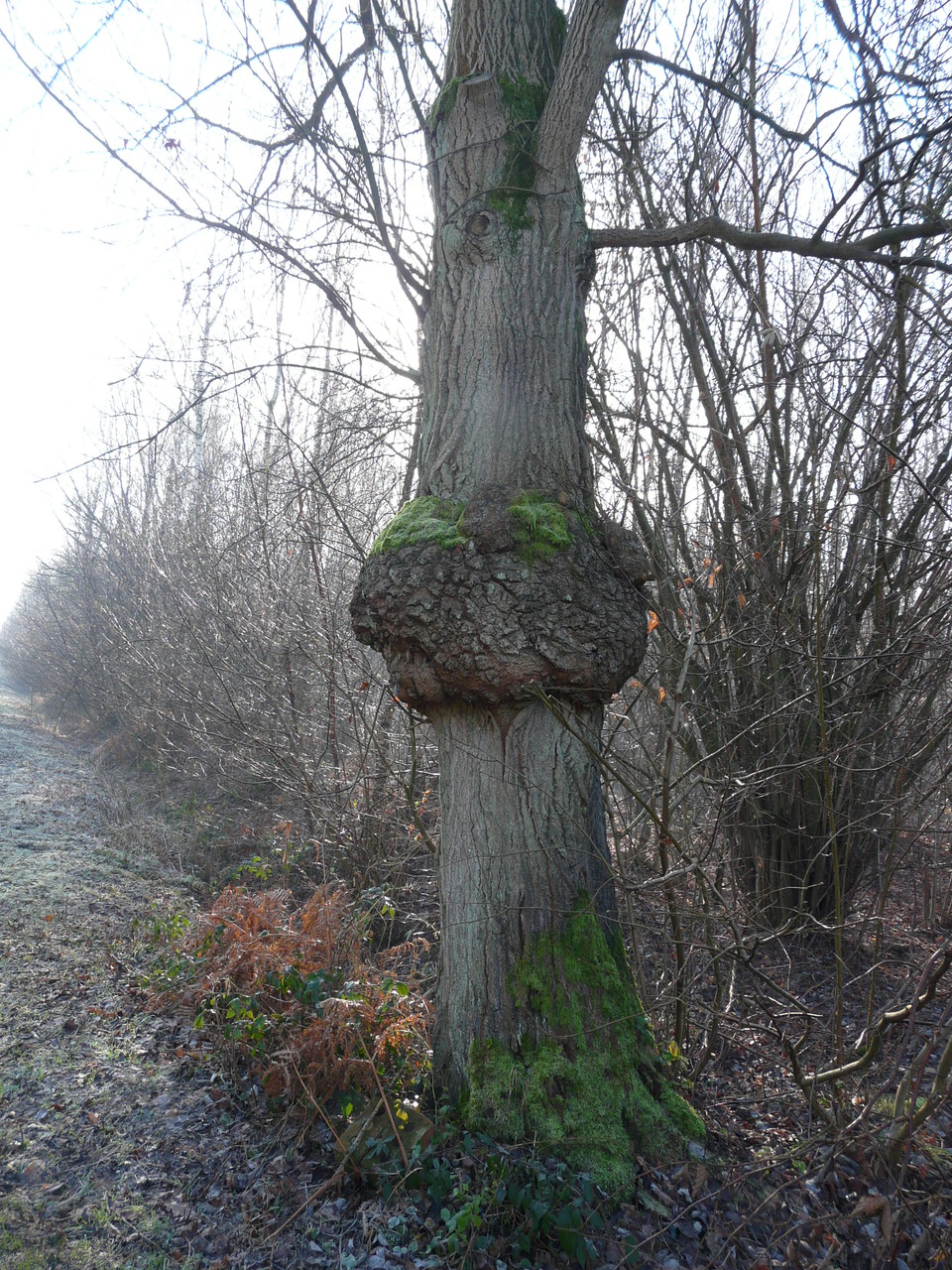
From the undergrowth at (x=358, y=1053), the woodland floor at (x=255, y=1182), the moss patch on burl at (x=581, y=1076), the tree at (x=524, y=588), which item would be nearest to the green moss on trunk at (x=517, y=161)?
the tree at (x=524, y=588)

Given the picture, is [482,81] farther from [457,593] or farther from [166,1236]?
[166,1236]

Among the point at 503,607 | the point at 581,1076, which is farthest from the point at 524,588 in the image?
the point at 581,1076

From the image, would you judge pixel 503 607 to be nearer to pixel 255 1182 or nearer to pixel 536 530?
pixel 536 530

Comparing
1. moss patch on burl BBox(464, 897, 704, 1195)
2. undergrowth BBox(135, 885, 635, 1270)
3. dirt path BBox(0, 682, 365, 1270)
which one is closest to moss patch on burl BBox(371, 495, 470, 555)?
moss patch on burl BBox(464, 897, 704, 1195)

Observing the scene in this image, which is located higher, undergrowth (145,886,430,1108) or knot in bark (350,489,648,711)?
knot in bark (350,489,648,711)

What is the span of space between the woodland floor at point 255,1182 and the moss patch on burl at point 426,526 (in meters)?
1.99

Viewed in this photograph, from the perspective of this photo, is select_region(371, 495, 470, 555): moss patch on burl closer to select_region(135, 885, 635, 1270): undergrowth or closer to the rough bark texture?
the rough bark texture

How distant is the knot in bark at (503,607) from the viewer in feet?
8.27

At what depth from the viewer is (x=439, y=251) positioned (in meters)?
3.22

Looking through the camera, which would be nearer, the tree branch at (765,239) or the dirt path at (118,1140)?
the dirt path at (118,1140)

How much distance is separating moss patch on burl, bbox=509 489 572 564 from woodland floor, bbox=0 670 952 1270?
175cm

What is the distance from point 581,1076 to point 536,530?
1.85 meters

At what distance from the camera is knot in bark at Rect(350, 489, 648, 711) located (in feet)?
8.27

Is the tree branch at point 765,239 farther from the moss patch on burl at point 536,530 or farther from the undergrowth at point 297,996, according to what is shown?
the undergrowth at point 297,996
